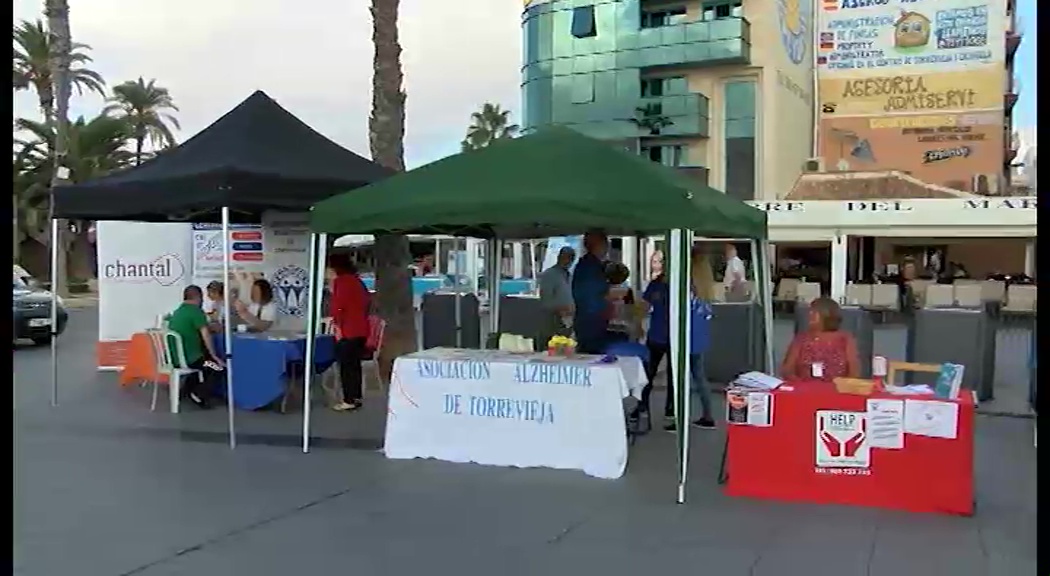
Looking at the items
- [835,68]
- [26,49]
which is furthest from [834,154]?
[26,49]

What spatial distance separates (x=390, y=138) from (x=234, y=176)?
3.85 metres

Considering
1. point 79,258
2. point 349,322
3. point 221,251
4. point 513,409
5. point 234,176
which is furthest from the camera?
point 79,258

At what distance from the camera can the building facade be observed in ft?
127

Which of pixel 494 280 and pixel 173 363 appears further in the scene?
pixel 494 280

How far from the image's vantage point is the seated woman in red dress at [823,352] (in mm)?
6758

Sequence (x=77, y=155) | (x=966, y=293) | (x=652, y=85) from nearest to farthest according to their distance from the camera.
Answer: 1. (x=966, y=293)
2. (x=77, y=155)
3. (x=652, y=85)

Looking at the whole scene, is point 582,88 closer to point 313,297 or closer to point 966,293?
point 966,293

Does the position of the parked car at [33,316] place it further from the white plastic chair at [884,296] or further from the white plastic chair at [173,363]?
the white plastic chair at [884,296]

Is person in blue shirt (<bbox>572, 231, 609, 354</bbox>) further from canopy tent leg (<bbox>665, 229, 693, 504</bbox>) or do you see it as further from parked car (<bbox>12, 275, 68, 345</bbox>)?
parked car (<bbox>12, 275, 68, 345</bbox>)

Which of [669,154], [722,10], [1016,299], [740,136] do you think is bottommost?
[1016,299]

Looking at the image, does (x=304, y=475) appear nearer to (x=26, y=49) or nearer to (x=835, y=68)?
(x=26, y=49)

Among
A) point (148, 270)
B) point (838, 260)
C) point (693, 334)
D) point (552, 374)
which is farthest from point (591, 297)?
point (838, 260)

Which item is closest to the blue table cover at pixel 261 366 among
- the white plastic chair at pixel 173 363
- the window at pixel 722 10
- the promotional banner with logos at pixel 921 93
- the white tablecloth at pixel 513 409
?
the white plastic chair at pixel 173 363

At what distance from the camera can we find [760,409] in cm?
629
